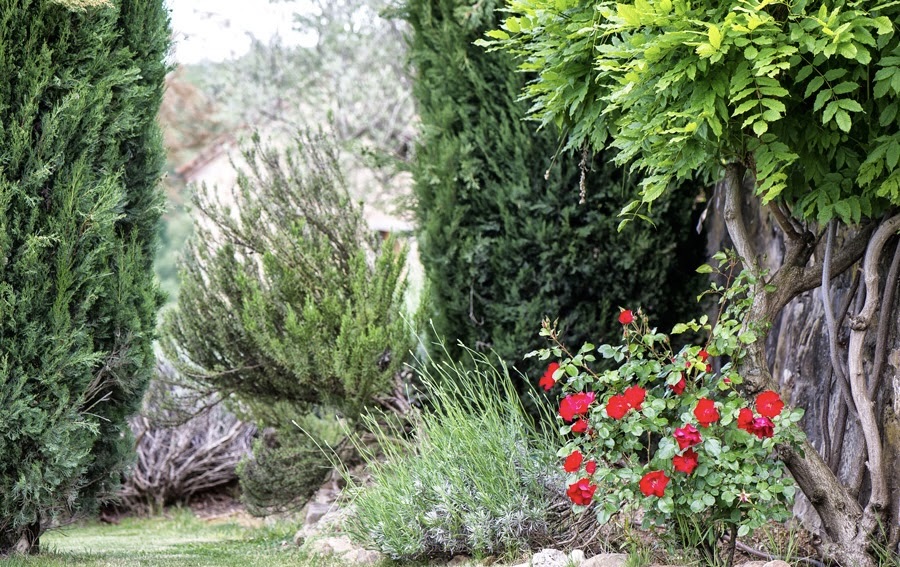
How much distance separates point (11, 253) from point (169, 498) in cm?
461

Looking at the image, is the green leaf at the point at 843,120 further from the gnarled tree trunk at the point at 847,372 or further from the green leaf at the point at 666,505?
the green leaf at the point at 666,505

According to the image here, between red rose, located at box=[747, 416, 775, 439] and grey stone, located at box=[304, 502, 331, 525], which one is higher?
red rose, located at box=[747, 416, 775, 439]

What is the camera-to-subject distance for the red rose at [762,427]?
3023 mm

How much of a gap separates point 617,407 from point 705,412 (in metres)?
0.34

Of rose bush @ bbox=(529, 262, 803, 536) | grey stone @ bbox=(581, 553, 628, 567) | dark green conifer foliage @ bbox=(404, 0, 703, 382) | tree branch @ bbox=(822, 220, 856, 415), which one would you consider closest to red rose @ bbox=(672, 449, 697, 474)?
rose bush @ bbox=(529, 262, 803, 536)

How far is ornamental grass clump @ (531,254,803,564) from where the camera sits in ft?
10.0

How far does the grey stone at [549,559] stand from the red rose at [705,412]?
85 cm

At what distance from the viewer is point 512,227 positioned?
5496mm

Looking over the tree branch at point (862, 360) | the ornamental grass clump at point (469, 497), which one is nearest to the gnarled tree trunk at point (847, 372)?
the tree branch at point (862, 360)

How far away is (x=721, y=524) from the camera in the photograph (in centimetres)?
339

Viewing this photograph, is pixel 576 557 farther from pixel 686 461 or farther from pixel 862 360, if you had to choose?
pixel 862 360

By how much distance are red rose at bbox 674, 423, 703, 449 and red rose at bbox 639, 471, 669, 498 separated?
142 mm

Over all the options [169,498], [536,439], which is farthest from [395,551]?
[169,498]

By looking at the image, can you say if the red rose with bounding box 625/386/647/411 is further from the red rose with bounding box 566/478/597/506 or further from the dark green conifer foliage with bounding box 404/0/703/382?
the dark green conifer foliage with bounding box 404/0/703/382
